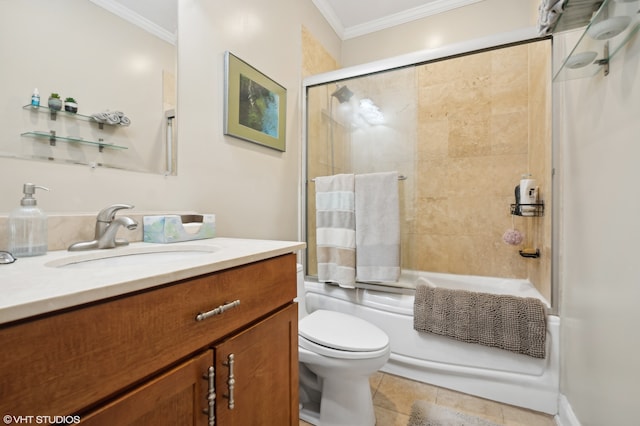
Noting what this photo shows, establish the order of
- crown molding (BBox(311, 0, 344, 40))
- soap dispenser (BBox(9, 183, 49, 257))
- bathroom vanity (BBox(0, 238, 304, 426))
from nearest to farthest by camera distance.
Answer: bathroom vanity (BBox(0, 238, 304, 426))
soap dispenser (BBox(9, 183, 49, 257))
crown molding (BBox(311, 0, 344, 40))

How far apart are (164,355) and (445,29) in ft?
9.21

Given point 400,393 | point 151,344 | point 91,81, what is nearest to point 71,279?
point 151,344

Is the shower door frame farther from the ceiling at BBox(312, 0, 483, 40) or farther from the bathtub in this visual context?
the ceiling at BBox(312, 0, 483, 40)

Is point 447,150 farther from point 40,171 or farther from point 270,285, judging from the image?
point 40,171

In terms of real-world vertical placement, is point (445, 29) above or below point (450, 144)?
above

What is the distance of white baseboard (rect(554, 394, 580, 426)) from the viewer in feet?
3.68

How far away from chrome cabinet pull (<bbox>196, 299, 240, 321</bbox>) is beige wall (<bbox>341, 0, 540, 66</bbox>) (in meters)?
2.41

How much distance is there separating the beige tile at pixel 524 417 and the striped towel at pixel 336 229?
3.02 feet

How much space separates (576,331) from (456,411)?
632 mm

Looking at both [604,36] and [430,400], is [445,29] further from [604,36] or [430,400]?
[430,400]

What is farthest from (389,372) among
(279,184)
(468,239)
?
(279,184)

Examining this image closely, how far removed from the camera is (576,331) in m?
1.12

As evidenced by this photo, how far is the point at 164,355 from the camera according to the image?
50cm

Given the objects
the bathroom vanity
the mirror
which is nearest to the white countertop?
the bathroom vanity
